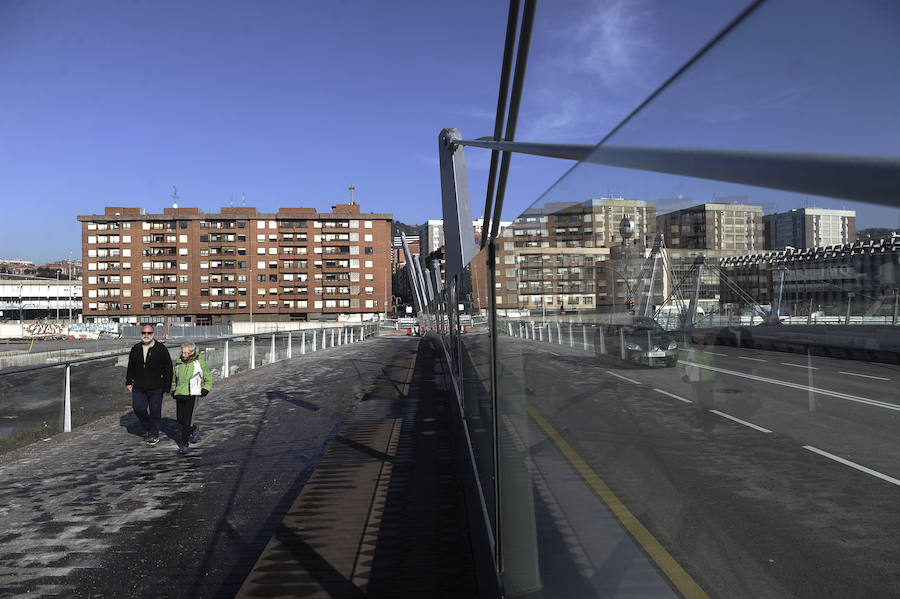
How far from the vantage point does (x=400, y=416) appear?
9.77 m

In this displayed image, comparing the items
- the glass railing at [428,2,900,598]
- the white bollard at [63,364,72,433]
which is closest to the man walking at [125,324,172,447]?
the white bollard at [63,364,72,433]

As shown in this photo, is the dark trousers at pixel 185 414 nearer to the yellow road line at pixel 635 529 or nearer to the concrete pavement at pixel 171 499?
the concrete pavement at pixel 171 499

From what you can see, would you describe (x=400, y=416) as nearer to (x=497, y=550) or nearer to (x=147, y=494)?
(x=147, y=494)

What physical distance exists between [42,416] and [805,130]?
10084 mm

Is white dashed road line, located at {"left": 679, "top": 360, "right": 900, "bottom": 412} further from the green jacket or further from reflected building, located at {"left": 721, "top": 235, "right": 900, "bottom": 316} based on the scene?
the green jacket

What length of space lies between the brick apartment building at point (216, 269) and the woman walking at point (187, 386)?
282 feet

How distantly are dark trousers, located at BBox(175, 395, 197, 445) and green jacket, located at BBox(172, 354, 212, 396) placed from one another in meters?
0.10

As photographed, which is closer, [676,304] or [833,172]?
[833,172]

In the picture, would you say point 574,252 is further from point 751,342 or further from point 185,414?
point 185,414

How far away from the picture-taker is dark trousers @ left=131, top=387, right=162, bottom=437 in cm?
805

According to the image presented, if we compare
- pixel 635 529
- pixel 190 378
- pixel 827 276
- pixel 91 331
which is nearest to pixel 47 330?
pixel 91 331

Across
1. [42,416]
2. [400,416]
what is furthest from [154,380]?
[400,416]

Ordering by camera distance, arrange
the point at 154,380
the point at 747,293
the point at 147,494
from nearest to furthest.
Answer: the point at 747,293 → the point at 147,494 → the point at 154,380

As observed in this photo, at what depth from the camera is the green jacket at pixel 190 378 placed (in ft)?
26.6
